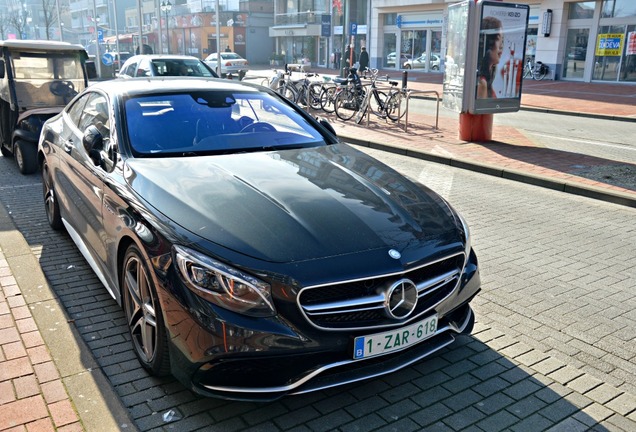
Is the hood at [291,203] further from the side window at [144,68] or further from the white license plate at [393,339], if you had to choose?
the side window at [144,68]

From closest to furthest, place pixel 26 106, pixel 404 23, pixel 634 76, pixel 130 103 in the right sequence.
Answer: pixel 130 103, pixel 26 106, pixel 634 76, pixel 404 23

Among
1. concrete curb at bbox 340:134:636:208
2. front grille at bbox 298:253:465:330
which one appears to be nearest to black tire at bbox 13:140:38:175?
concrete curb at bbox 340:134:636:208

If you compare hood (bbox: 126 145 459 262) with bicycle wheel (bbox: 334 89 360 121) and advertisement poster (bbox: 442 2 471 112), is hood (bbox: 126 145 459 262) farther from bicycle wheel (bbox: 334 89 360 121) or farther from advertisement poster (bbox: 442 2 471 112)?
bicycle wheel (bbox: 334 89 360 121)

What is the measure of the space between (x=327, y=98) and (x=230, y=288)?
14538 mm

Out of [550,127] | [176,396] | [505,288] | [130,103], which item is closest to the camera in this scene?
[176,396]

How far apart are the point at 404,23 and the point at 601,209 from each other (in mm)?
35874

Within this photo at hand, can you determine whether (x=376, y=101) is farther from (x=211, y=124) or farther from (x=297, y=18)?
(x=297, y=18)

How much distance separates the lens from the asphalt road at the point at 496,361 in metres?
3.10

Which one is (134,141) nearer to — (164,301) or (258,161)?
(258,161)

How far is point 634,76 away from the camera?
2748cm

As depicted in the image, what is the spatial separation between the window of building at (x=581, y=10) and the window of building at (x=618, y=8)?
65 centimetres

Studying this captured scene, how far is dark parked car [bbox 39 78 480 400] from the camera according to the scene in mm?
2822

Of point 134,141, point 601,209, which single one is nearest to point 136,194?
point 134,141

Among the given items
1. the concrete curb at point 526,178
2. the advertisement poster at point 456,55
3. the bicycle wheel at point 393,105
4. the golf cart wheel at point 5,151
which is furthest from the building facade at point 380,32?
the golf cart wheel at point 5,151
